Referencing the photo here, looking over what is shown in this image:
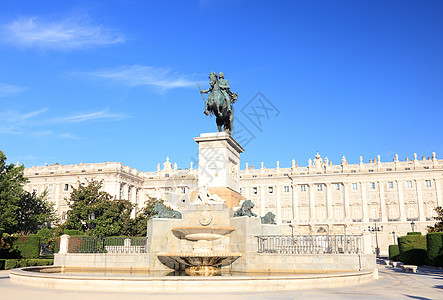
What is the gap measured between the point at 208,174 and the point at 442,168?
94.0 meters

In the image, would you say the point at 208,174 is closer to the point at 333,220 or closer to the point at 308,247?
the point at 308,247

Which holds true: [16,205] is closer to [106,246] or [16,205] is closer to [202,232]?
[106,246]

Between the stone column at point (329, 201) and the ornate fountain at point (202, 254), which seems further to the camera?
the stone column at point (329, 201)

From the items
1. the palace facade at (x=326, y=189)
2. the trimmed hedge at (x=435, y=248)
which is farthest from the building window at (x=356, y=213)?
the trimmed hedge at (x=435, y=248)

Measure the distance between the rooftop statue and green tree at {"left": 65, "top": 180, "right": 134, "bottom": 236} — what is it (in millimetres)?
34689

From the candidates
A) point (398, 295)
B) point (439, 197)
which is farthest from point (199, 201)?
point (439, 197)

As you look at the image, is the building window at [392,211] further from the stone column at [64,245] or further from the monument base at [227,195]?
the stone column at [64,245]

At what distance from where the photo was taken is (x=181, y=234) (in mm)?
17062

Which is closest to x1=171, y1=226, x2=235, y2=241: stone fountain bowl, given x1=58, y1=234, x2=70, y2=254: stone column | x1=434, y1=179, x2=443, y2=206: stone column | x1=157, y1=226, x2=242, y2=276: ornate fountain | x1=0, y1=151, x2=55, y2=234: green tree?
x1=157, y1=226, x2=242, y2=276: ornate fountain

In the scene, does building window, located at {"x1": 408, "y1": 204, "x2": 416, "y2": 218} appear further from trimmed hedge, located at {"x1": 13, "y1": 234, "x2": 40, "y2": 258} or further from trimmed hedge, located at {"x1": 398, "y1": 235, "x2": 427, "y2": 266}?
trimmed hedge, located at {"x1": 13, "y1": 234, "x2": 40, "y2": 258}

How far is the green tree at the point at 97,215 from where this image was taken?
51938 millimetres

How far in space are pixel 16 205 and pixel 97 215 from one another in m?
14.1

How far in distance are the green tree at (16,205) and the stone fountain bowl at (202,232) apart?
87.9 ft

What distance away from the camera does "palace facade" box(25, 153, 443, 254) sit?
9750 cm
